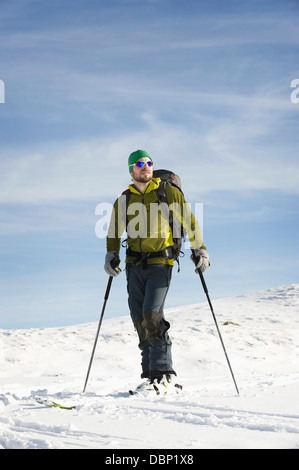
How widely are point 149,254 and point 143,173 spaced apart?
3.33ft

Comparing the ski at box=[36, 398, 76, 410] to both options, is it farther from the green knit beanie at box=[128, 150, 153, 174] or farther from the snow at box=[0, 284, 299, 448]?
the green knit beanie at box=[128, 150, 153, 174]

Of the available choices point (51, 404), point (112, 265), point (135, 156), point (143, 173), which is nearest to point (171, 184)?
point (143, 173)

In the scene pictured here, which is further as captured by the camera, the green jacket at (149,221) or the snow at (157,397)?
the green jacket at (149,221)

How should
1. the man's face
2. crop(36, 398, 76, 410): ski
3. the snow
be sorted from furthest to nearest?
the man's face, crop(36, 398, 76, 410): ski, the snow

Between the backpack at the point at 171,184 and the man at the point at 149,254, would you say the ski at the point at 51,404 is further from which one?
the backpack at the point at 171,184

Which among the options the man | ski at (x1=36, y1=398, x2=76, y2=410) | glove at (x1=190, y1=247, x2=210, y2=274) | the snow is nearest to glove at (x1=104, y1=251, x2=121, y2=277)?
the man

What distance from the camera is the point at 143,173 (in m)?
5.62

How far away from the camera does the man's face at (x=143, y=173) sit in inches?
221

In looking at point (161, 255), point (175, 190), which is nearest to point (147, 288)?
point (161, 255)

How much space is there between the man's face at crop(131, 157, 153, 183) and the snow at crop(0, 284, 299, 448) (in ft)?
8.29

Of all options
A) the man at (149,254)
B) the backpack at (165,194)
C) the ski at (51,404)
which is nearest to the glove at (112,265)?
the man at (149,254)

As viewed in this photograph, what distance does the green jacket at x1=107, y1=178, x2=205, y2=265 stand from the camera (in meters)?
5.39

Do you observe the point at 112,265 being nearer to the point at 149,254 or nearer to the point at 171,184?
the point at 149,254

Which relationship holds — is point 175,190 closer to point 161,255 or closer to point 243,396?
point 161,255
